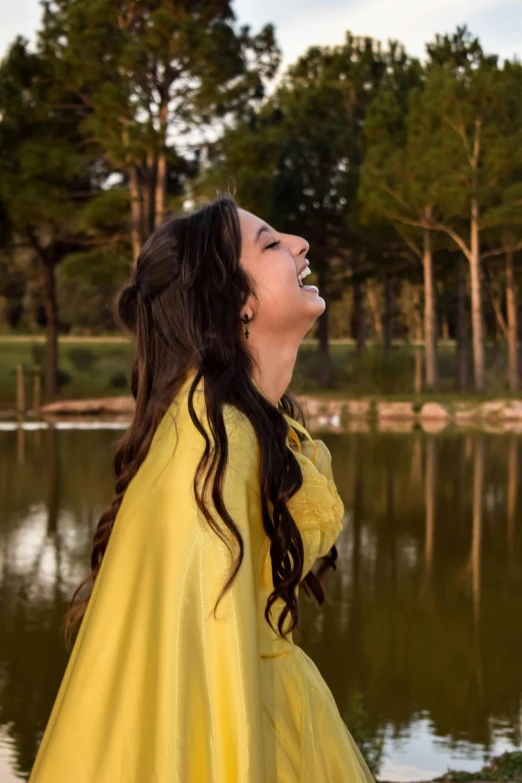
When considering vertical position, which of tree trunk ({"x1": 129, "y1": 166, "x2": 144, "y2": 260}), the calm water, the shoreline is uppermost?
tree trunk ({"x1": 129, "y1": 166, "x2": 144, "y2": 260})

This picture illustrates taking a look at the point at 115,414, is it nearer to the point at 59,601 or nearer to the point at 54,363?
Answer: the point at 54,363

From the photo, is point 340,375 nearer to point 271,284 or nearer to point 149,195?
point 149,195

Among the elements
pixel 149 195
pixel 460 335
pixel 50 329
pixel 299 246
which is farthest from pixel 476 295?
pixel 299 246

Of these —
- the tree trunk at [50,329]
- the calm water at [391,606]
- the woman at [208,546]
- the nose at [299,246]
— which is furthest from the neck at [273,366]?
the tree trunk at [50,329]

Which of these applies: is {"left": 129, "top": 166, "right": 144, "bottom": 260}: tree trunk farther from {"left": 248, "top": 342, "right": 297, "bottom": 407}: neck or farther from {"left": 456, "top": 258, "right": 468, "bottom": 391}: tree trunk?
{"left": 248, "top": 342, "right": 297, "bottom": 407}: neck

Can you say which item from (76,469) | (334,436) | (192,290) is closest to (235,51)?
(334,436)

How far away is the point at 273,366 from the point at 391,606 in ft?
16.9

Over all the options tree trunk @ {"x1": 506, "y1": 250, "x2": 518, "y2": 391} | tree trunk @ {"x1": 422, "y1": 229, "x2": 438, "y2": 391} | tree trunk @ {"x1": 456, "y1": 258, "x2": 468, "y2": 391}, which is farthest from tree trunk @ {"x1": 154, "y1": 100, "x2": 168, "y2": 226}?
tree trunk @ {"x1": 456, "y1": 258, "x2": 468, "y2": 391}

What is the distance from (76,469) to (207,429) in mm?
11285

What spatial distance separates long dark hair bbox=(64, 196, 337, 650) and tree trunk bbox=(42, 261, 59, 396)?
2372cm

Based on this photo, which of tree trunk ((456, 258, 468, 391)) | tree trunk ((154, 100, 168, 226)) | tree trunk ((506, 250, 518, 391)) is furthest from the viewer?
tree trunk ((456, 258, 468, 391))

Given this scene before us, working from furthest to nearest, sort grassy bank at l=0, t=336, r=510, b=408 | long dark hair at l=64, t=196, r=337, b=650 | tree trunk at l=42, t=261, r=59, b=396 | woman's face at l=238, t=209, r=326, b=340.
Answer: tree trunk at l=42, t=261, r=59, b=396 → grassy bank at l=0, t=336, r=510, b=408 → woman's face at l=238, t=209, r=326, b=340 → long dark hair at l=64, t=196, r=337, b=650

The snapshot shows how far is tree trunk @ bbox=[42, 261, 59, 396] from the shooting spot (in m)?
24.9

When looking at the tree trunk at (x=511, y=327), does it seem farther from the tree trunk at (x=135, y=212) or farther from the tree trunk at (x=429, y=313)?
the tree trunk at (x=135, y=212)
